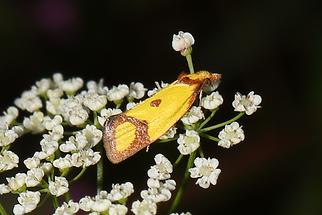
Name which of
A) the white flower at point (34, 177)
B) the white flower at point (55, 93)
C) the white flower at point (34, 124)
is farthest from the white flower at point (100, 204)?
the white flower at point (55, 93)

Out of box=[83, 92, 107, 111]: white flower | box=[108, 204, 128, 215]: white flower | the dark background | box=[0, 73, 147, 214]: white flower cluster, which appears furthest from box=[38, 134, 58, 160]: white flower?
the dark background

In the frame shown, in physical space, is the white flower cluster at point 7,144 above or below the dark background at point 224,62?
above

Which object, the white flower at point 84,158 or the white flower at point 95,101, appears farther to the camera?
the white flower at point 95,101

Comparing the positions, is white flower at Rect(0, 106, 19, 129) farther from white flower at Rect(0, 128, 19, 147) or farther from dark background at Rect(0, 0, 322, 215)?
dark background at Rect(0, 0, 322, 215)

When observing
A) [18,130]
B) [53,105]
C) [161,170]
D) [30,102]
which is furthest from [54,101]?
[161,170]

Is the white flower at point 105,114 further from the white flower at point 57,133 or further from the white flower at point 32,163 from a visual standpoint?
the white flower at point 32,163

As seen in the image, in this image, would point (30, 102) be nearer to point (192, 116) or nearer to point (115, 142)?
point (115, 142)

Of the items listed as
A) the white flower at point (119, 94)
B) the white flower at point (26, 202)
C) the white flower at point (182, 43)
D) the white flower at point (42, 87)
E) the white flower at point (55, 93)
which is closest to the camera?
the white flower at point (26, 202)

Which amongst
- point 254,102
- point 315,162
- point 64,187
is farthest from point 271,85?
point 64,187

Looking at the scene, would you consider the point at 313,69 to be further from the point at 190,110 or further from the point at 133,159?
the point at 190,110
